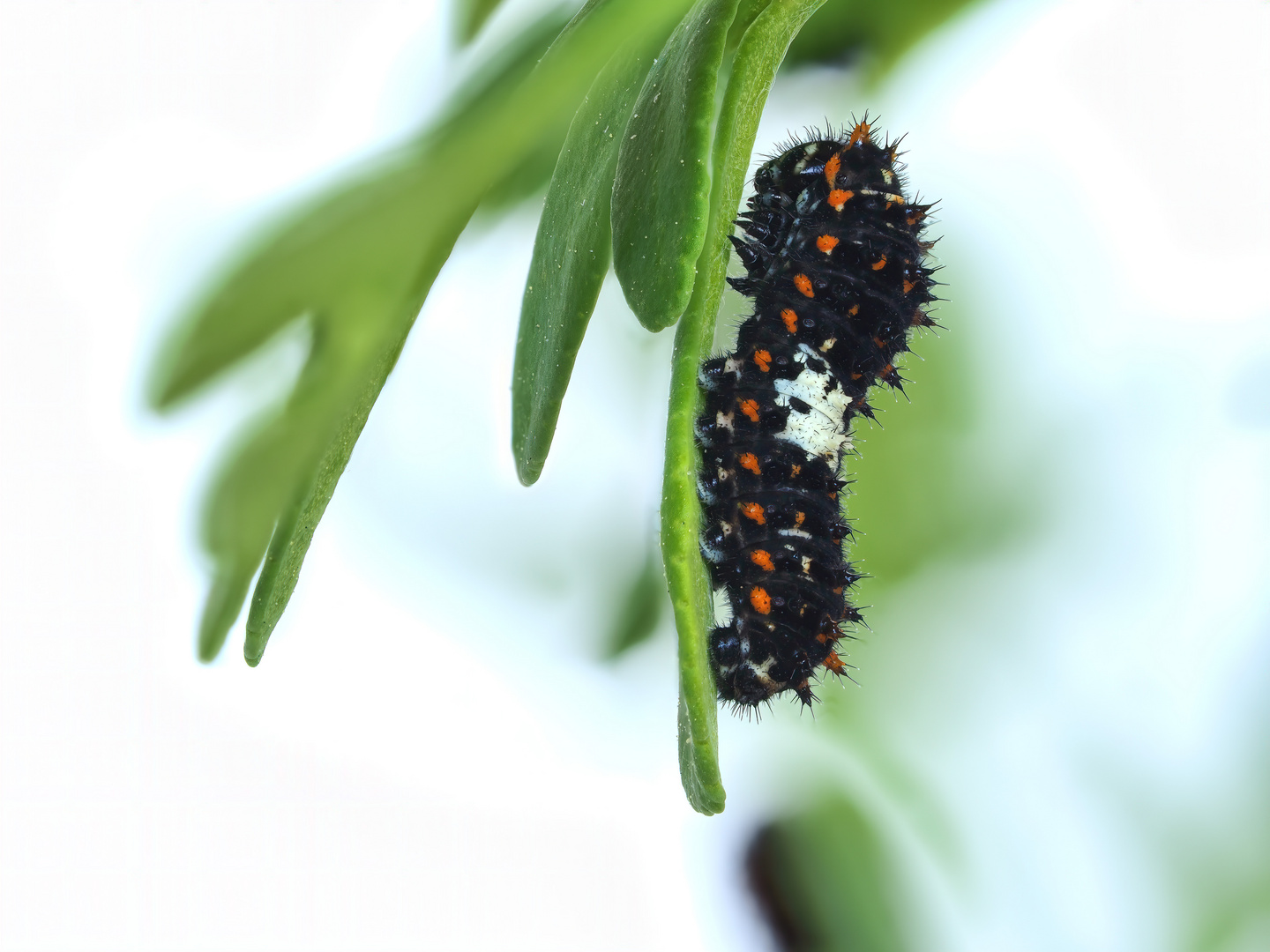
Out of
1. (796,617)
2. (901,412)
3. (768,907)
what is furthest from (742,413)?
(768,907)

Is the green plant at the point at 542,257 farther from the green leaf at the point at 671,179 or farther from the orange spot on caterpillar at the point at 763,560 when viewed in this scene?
the orange spot on caterpillar at the point at 763,560

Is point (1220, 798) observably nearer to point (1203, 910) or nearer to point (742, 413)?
point (1203, 910)

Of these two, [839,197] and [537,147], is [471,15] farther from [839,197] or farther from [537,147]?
[839,197]

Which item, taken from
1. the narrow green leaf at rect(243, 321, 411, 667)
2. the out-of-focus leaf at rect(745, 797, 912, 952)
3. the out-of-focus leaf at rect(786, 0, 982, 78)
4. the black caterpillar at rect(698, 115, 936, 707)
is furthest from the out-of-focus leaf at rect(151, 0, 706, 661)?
the out-of-focus leaf at rect(745, 797, 912, 952)

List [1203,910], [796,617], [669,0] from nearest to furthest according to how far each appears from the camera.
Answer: [669,0], [796,617], [1203,910]

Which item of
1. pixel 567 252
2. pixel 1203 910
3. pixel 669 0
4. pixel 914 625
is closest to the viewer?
pixel 567 252

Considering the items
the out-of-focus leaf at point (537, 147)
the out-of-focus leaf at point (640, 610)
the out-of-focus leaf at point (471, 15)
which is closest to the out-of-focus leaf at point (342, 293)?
the out-of-focus leaf at point (537, 147)
